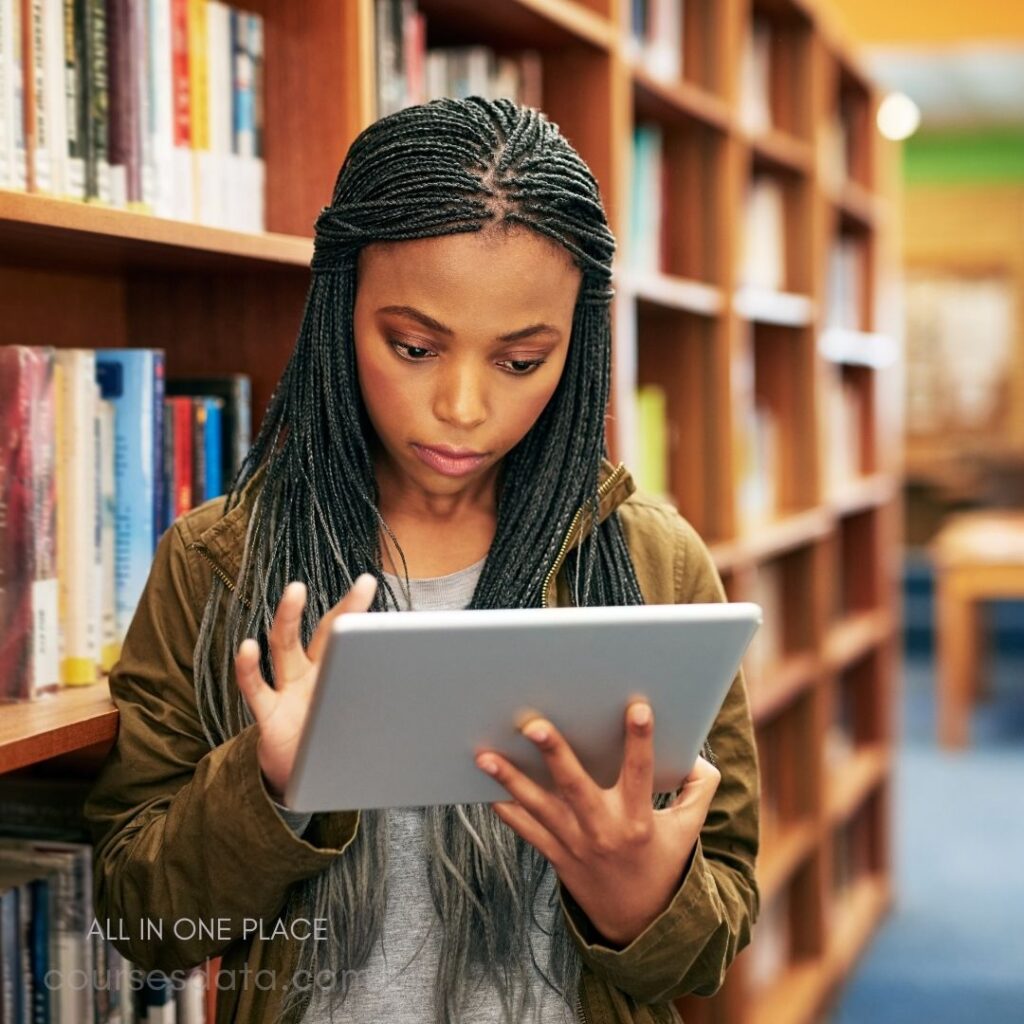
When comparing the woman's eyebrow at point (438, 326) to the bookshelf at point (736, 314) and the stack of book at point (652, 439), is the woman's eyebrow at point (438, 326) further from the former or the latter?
the stack of book at point (652, 439)

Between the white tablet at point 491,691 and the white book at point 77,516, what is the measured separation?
0.43m

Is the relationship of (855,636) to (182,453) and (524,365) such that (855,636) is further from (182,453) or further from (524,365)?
(524,365)

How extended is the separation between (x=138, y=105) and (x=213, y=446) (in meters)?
0.32

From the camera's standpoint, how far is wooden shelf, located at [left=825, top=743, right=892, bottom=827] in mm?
3389

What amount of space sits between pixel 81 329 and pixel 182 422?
0.69 feet

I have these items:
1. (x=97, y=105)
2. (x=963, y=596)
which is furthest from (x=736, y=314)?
(x=963, y=596)

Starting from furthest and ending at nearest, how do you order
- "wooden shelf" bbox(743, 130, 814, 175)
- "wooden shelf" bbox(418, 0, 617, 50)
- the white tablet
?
"wooden shelf" bbox(743, 130, 814, 175), "wooden shelf" bbox(418, 0, 617, 50), the white tablet

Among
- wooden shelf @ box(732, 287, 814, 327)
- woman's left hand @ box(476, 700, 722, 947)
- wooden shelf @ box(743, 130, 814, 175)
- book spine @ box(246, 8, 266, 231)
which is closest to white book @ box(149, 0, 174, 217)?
book spine @ box(246, 8, 266, 231)

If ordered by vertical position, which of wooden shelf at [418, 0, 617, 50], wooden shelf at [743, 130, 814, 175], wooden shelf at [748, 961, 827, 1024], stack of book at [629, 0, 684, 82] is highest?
stack of book at [629, 0, 684, 82]

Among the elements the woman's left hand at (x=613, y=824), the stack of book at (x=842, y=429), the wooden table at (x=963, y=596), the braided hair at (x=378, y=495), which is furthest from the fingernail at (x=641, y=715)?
the wooden table at (x=963, y=596)

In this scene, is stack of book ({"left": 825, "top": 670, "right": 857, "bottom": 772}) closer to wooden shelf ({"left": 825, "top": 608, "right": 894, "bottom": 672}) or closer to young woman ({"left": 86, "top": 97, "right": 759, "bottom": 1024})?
wooden shelf ({"left": 825, "top": 608, "right": 894, "bottom": 672})

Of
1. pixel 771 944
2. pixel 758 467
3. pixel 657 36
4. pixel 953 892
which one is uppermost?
pixel 657 36

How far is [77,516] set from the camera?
1.29 metres

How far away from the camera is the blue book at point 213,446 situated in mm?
1437
